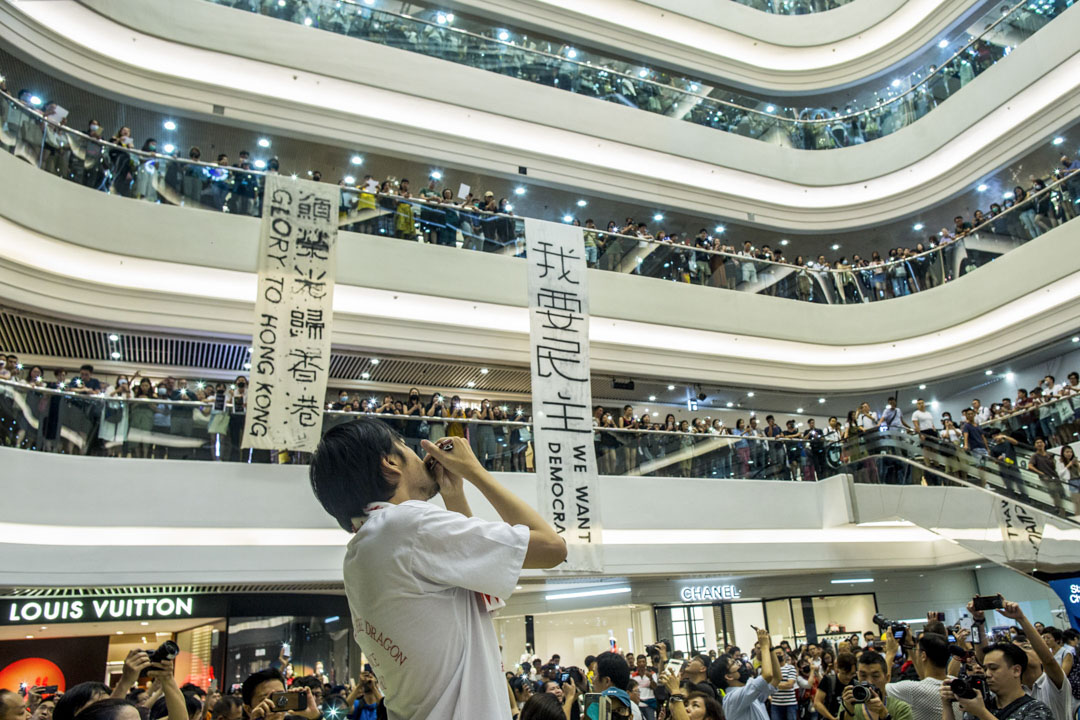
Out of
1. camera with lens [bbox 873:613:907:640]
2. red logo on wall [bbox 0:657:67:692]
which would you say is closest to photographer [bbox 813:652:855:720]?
camera with lens [bbox 873:613:907:640]

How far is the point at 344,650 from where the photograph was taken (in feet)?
45.6

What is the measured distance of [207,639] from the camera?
13578mm

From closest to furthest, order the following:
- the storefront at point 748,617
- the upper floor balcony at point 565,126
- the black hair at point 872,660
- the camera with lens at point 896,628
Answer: the black hair at point 872,660 → the camera with lens at point 896,628 → the upper floor balcony at point 565,126 → the storefront at point 748,617

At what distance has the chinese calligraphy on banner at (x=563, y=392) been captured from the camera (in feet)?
33.7

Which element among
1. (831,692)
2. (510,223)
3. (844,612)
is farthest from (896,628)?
(844,612)

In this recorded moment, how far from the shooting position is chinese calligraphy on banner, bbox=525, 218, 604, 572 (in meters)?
10.3

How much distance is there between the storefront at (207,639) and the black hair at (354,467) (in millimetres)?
10747

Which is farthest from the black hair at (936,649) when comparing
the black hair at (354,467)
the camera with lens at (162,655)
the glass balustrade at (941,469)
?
the glass balustrade at (941,469)

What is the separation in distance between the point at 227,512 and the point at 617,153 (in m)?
11.3

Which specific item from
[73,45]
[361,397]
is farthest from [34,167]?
[361,397]

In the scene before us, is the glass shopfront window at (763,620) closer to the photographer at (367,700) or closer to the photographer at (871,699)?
the photographer at (367,700)

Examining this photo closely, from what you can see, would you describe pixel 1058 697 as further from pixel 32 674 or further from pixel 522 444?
pixel 32 674

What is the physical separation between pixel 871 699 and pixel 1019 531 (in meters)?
8.90

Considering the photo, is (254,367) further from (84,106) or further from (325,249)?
(84,106)
